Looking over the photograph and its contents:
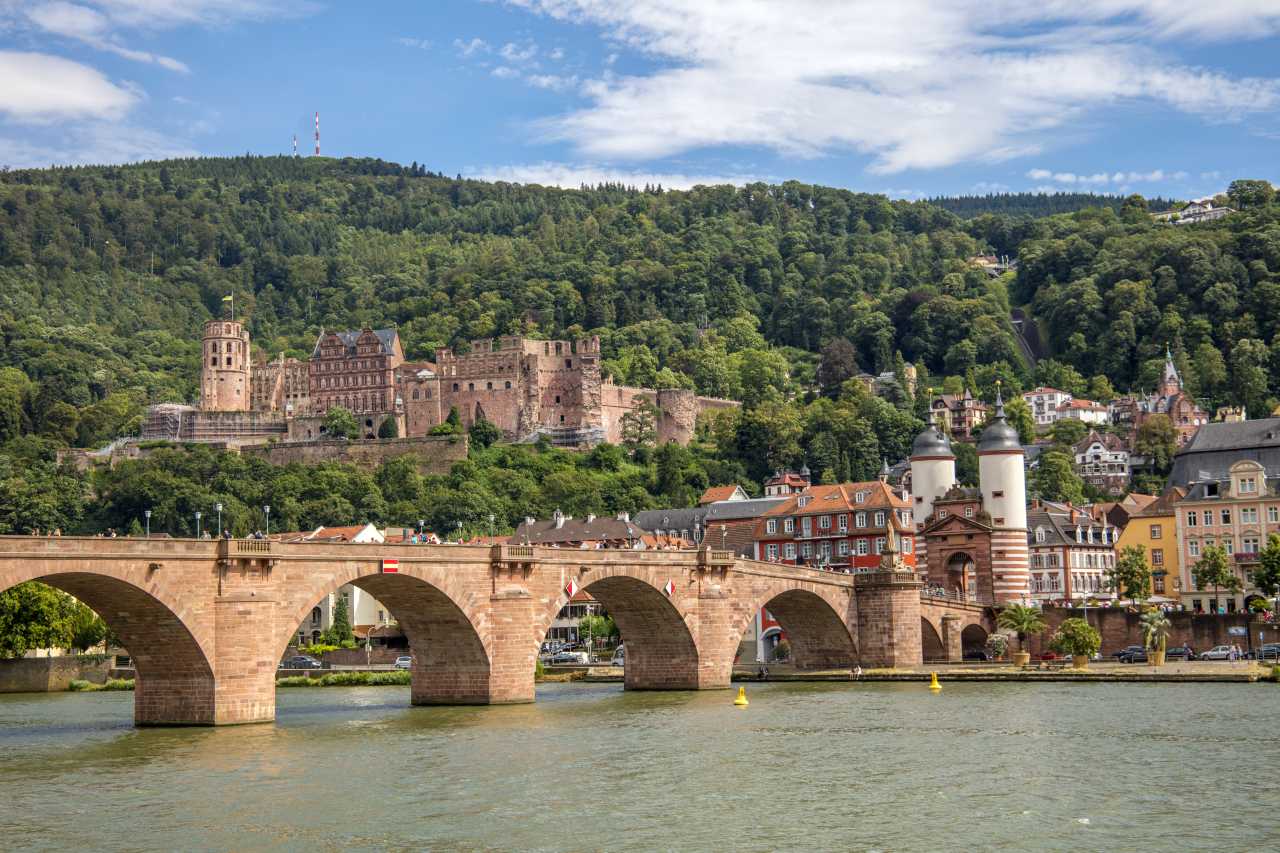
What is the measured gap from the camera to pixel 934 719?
193ft

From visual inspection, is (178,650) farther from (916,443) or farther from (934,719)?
(916,443)

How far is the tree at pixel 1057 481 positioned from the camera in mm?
138625

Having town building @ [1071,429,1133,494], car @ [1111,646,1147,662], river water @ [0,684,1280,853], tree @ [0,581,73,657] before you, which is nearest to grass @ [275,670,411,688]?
tree @ [0,581,73,657]

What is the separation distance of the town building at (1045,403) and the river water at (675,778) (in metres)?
108

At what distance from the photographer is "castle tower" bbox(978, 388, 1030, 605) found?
94.2 metres

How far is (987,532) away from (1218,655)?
633 inches

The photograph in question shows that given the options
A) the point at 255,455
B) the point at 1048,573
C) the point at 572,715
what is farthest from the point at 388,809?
the point at 255,455

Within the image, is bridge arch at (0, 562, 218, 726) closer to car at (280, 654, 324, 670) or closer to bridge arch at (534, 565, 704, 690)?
bridge arch at (534, 565, 704, 690)

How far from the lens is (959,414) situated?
172875mm

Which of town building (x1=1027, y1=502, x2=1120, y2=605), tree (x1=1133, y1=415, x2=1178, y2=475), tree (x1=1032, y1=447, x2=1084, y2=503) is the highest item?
tree (x1=1133, y1=415, x2=1178, y2=475)

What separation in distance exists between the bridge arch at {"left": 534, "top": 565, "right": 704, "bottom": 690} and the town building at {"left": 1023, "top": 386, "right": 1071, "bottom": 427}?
10561 centimetres

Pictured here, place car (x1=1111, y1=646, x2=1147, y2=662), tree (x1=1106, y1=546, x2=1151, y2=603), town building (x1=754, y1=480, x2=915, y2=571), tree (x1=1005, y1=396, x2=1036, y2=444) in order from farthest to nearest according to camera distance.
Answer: tree (x1=1005, y1=396, x2=1036, y2=444)
town building (x1=754, y1=480, x2=915, y2=571)
tree (x1=1106, y1=546, x2=1151, y2=603)
car (x1=1111, y1=646, x2=1147, y2=662)

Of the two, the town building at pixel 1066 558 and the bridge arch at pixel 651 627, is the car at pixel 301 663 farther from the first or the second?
the town building at pixel 1066 558

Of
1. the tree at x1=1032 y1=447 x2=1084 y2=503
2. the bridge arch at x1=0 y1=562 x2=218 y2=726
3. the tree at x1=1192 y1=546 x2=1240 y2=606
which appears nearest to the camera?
the bridge arch at x1=0 y1=562 x2=218 y2=726
